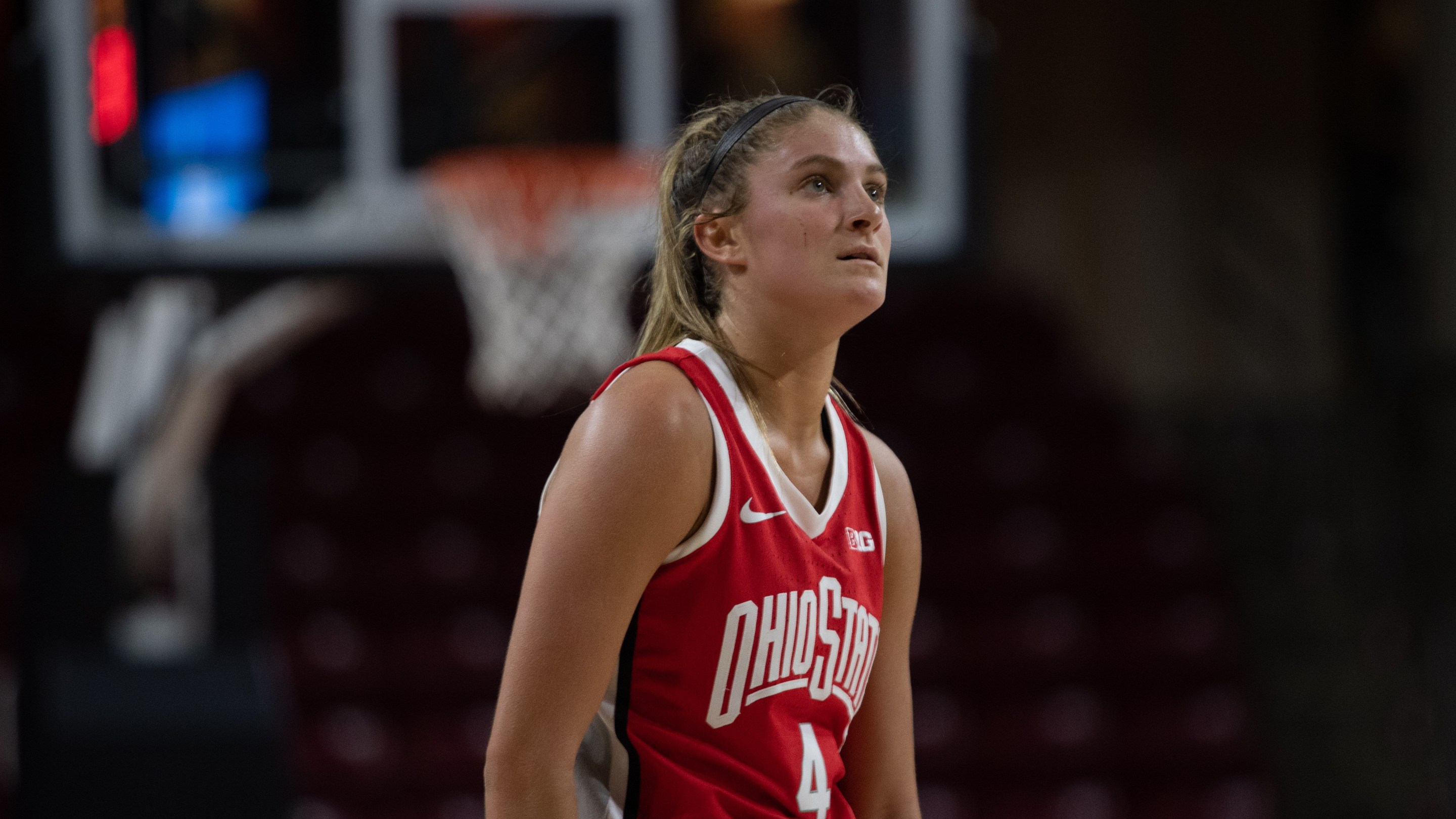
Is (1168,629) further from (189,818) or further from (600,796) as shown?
(600,796)

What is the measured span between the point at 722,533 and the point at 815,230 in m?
0.31

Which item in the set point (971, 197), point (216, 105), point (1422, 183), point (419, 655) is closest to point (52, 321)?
point (419, 655)

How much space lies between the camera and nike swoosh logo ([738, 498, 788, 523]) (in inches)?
60.3

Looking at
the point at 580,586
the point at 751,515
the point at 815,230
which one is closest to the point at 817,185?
the point at 815,230

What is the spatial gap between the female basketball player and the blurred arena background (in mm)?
2687

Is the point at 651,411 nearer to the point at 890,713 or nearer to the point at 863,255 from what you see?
the point at 863,255

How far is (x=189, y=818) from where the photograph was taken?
4.03 metres

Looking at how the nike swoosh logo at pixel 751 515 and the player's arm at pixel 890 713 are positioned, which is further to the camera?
the player's arm at pixel 890 713

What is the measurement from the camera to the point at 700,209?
64.7 inches

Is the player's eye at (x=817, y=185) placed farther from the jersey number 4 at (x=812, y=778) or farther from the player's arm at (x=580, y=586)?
the jersey number 4 at (x=812, y=778)

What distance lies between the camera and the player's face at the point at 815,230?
157 cm

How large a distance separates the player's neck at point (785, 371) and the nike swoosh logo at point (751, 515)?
13 cm

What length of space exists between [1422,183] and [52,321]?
248 inches

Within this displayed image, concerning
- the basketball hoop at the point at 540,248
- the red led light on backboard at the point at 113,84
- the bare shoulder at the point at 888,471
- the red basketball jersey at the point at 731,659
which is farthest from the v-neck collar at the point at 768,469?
the red led light on backboard at the point at 113,84
